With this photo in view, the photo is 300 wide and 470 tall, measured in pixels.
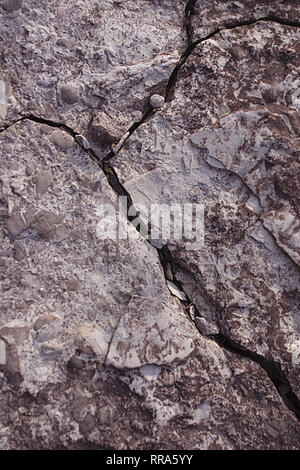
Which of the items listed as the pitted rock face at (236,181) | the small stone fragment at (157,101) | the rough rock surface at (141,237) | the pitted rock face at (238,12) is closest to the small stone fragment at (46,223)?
the rough rock surface at (141,237)

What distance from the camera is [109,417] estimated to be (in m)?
1.24

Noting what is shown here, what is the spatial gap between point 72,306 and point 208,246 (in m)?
0.48

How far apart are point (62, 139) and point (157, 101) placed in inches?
13.9

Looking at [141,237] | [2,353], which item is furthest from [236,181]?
[2,353]

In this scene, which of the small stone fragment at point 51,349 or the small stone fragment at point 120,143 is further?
the small stone fragment at point 120,143

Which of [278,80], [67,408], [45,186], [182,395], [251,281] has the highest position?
[278,80]

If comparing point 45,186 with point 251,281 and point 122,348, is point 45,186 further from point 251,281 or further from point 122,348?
point 251,281

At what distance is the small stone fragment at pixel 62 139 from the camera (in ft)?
4.58

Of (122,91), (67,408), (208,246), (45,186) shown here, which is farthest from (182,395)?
(122,91)

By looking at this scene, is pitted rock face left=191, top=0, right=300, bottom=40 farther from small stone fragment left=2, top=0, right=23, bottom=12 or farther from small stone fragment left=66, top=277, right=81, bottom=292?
small stone fragment left=66, top=277, right=81, bottom=292

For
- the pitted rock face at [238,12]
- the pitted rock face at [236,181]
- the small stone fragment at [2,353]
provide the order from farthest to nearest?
the pitted rock face at [238,12] < the pitted rock face at [236,181] < the small stone fragment at [2,353]

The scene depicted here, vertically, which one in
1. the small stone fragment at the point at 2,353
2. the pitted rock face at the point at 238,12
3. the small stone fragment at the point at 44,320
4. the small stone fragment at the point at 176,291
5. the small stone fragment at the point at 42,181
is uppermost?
the pitted rock face at the point at 238,12

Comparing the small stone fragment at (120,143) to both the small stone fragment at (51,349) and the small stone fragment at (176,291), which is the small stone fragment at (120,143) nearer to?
the small stone fragment at (176,291)

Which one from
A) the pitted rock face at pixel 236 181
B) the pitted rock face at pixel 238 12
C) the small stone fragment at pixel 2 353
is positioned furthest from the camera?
the pitted rock face at pixel 238 12
